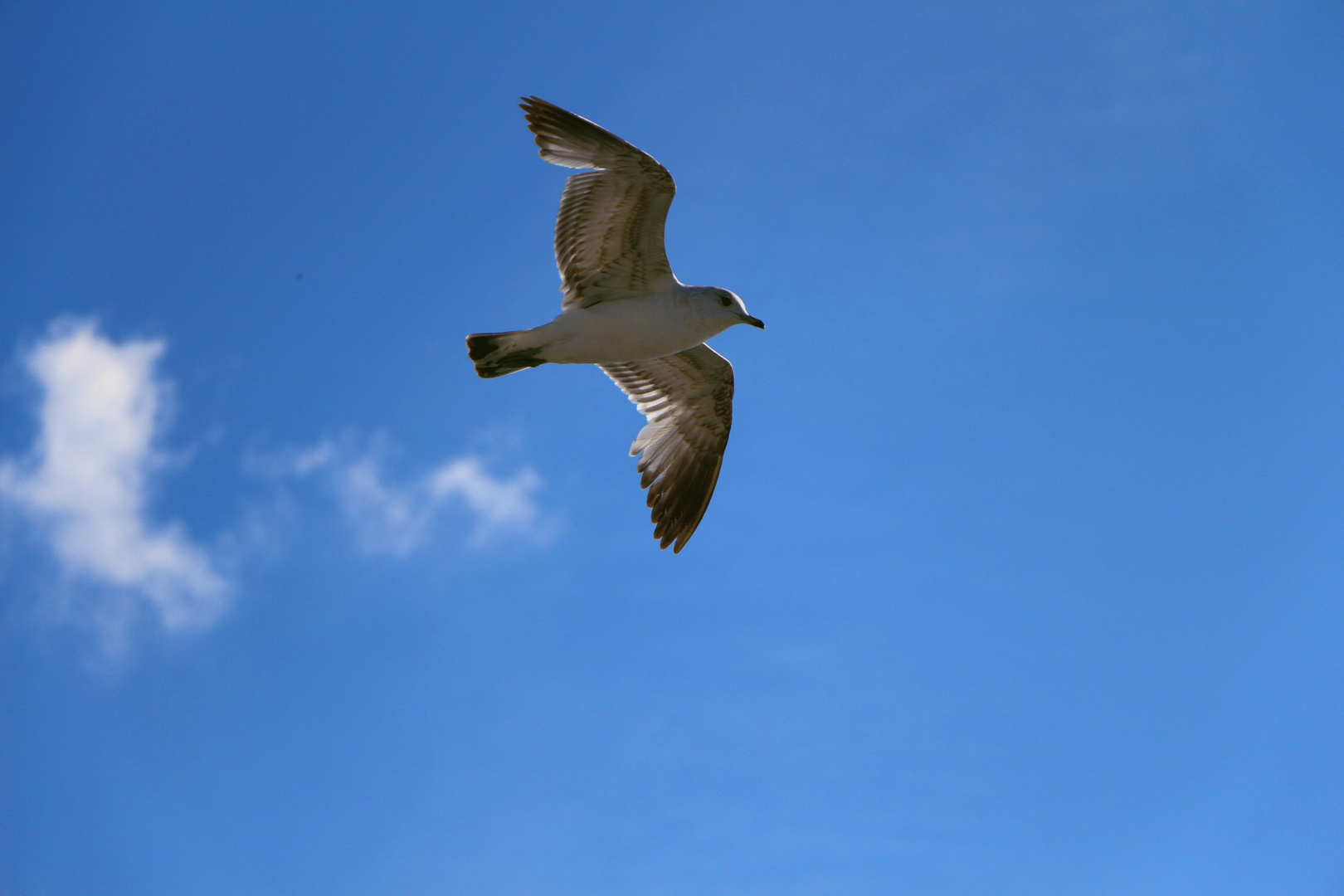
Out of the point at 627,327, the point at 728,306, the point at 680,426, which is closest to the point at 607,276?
the point at 627,327

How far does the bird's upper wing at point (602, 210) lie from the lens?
735cm

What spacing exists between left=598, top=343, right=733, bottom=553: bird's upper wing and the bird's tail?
1722mm

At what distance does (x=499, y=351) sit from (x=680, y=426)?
2.58 metres

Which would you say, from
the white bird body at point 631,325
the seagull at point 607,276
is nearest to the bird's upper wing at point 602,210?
the seagull at point 607,276

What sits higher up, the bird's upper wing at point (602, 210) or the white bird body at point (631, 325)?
the bird's upper wing at point (602, 210)

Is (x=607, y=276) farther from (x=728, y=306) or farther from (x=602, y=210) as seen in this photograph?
(x=728, y=306)

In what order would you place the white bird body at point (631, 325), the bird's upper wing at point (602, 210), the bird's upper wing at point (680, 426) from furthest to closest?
the bird's upper wing at point (680, 426) < the white bird body at point (631, 325) < the bird's upper wing at point (602, 210)

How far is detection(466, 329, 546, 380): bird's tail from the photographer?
7.83 meters

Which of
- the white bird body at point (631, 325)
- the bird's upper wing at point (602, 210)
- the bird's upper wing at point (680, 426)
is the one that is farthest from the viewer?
the bird's upper wing at point (680, 426)

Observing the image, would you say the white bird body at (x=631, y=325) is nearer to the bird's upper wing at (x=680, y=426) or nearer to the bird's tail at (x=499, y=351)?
the bird's tail at (x=499, y=351)

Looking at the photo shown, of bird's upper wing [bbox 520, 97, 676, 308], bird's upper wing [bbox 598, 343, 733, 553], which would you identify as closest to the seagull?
bird's upper wing [bbox 520, 97, 676, 308]

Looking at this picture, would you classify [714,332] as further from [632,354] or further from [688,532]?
[688,532]

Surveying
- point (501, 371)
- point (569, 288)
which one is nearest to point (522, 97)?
point (569, 288)

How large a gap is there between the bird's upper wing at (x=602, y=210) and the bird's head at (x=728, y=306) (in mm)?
450
